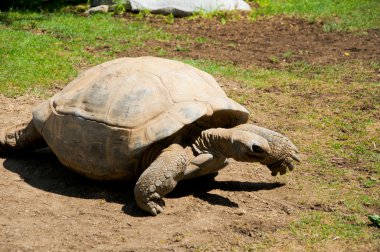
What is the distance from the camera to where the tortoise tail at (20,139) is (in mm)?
5514

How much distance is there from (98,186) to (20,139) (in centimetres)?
91

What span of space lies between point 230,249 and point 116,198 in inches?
47.1

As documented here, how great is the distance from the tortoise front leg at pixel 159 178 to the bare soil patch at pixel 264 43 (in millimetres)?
4755

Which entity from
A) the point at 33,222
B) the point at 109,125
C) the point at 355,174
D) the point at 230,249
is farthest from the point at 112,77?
the point at 355,174

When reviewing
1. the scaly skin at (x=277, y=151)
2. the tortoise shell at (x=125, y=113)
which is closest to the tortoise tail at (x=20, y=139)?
the tortoise shell at (x=125, y=113)

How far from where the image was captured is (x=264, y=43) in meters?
10.5

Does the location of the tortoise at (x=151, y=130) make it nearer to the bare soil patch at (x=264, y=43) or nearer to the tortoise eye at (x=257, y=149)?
the tortoise eye at (x=257, y=149)

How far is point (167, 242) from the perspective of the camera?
4152 millimetres

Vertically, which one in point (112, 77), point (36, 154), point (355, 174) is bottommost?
point (36, 154)

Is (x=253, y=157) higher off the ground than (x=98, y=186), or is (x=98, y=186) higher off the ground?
(x=253, y=157)

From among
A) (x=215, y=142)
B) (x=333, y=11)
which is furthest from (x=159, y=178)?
(x=333, y=11)

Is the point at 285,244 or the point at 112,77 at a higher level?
the point at 112,77

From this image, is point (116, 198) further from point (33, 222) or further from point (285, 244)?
point (285, 244)

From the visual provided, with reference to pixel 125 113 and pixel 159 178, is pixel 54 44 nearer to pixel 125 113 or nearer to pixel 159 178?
pixel 125 113
